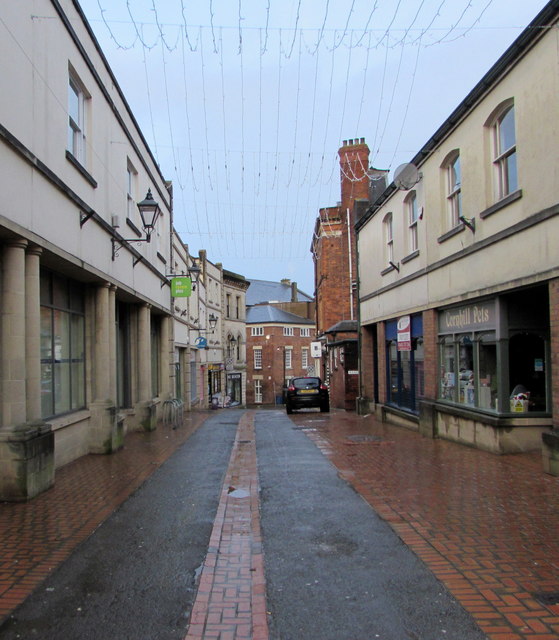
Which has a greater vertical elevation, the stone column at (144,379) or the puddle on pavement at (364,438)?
the stone column at (144,379)

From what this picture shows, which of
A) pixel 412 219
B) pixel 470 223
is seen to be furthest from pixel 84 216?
pixel 412 219

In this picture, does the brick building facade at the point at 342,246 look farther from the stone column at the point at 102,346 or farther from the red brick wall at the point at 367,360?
the stone column at the point at 102,346

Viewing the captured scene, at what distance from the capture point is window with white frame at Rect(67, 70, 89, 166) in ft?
31.2

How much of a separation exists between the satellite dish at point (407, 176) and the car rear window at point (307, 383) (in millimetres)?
11126

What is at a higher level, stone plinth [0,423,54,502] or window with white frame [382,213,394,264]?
window with white frame [382,213,394,264]

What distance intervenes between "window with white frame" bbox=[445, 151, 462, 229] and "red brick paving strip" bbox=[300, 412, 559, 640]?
462 cm

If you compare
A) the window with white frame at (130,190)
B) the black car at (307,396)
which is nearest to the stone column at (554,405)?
the window with white frame at (130,190)

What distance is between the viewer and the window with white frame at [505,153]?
8969 mm

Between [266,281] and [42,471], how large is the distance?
235 ft

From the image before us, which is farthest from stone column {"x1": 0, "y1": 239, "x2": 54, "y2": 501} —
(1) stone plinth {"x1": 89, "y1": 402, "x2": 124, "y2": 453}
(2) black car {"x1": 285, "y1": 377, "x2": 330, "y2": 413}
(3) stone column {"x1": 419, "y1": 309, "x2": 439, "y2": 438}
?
(2) black car {"x1": 285, "y1": 377, "x2": 330, "y2": 413}

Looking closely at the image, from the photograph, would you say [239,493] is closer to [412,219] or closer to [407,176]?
[407,176]

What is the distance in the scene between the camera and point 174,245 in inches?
866

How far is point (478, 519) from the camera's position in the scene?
5621mm

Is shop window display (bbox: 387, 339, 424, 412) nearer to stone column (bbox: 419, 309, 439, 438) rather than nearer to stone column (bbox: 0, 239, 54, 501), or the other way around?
stone column (bbox: 419, 309, 439, 438)
